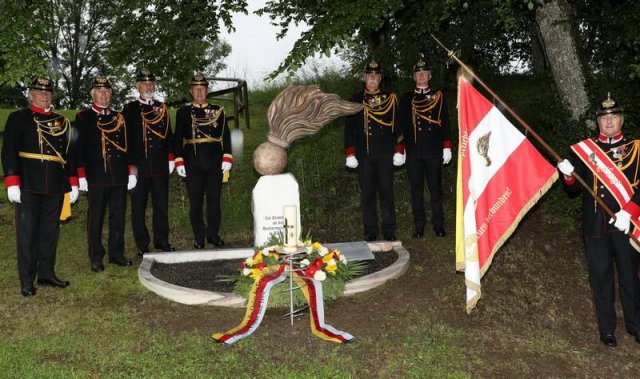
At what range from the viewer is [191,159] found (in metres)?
8.85

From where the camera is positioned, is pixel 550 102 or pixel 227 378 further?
pixel 550 102

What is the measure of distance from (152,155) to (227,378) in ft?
12.8

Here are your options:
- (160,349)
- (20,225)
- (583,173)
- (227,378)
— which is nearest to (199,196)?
(20,225)

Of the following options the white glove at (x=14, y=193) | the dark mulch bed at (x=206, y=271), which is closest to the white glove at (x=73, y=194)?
the white glove at (x=14, y=193)

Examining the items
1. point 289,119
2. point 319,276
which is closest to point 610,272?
point 319,276

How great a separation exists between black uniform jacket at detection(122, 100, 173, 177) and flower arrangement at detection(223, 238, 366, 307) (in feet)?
7.26

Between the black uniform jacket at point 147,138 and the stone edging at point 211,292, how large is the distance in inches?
43.8

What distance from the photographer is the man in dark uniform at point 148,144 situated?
28.3 feet

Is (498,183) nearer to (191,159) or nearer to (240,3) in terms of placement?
(191,159)

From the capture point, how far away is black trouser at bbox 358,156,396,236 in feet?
29.6

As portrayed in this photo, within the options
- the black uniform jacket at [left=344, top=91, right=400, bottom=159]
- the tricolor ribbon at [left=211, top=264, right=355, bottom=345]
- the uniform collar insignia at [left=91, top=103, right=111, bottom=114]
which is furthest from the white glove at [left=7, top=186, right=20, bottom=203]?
the black uniform jacket at [left=344, top=91, right=400, bottom=159]

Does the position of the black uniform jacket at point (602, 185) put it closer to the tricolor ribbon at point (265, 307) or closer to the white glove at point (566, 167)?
the white glove at point (566, 167)

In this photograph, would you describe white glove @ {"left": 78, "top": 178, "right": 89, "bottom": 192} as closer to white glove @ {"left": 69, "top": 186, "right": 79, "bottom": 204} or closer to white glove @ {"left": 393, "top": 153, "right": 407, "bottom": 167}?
white glove @ {"left": 69, "top": 186, "right": 79, "bottom": 204}

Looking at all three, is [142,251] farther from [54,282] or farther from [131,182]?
[54,282]
